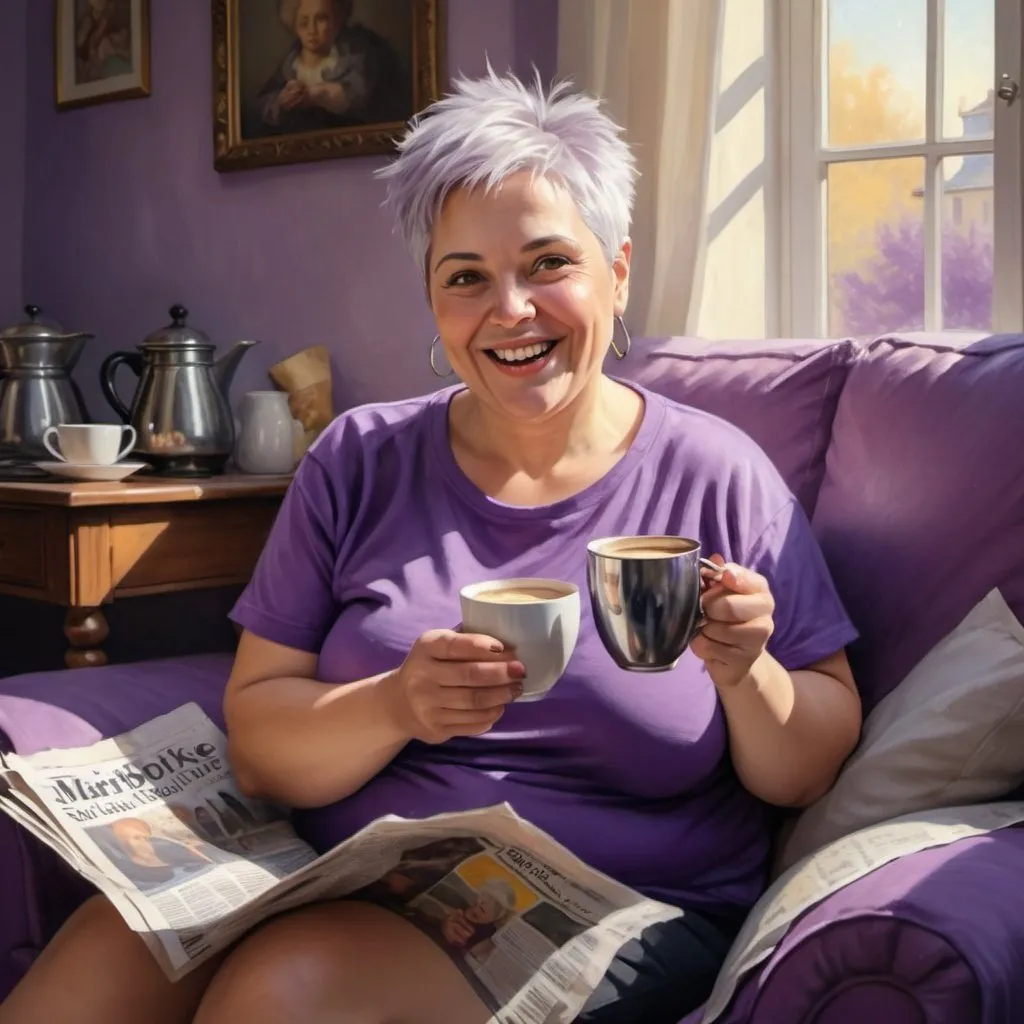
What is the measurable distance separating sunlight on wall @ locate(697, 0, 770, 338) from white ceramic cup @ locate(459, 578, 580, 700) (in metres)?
1.13

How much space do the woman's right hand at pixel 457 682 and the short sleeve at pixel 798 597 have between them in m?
0.33

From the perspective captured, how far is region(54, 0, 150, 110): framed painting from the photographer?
9.22 feet

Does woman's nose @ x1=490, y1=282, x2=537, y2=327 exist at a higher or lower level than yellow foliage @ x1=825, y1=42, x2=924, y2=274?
lower

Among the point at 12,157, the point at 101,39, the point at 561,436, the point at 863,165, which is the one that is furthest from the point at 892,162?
the point at 12,157

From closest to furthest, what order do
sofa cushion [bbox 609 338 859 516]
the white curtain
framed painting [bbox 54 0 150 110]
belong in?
sofa cushion [bbox 609 338 859 516]
the white curtain
framed painting [bbox 54 0 150 110]

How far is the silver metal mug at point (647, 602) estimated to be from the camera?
0.97 metres

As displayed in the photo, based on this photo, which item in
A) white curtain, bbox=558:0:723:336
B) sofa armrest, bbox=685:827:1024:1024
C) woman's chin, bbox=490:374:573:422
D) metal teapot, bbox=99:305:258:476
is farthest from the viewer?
metal teapot, bbox=99:305:258:476

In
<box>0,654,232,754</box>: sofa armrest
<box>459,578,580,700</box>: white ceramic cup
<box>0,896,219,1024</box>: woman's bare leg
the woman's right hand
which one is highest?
<box>459,578,580,700</box>: white ceramic cup

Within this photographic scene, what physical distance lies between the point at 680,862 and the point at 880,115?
1350 millimetres

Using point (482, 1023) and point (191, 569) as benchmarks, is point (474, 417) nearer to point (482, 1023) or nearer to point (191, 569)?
point (482, 1023)

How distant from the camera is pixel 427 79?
235 cm

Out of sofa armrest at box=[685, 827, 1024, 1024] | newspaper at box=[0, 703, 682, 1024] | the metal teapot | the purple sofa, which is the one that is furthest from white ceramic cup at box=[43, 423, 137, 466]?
sofa armrest at box=[685, 827, 1024, 1024]

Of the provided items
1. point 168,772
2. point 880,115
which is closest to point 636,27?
point 880,115

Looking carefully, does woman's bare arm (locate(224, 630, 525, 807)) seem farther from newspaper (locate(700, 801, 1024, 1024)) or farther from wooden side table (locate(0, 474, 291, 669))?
wooden side table (locate(0, 474, 291, 669))
